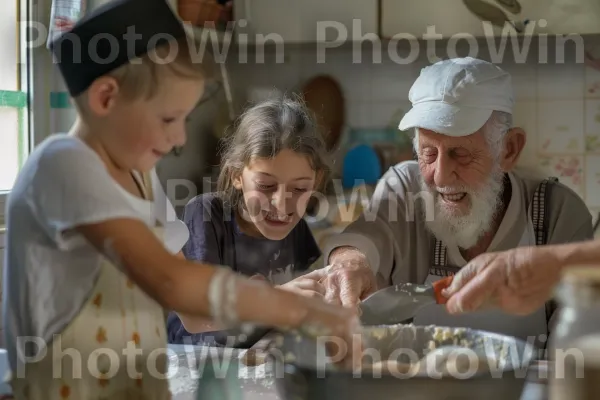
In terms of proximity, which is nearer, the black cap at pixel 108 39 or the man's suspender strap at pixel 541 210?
the black cap at pixel 108 39

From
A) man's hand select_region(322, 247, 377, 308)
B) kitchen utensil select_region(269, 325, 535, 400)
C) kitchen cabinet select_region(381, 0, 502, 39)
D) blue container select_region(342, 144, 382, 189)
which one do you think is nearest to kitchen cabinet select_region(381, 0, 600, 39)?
kitchen cabinet select_region(381, 0, 502, 39)

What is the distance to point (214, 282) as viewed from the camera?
Result: 1.26ft

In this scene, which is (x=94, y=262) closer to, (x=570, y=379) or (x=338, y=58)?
(x=570, y=379)

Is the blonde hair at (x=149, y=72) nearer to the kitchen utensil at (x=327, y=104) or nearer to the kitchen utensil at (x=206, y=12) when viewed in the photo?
the kitchen utensil at (x=206, y=12)

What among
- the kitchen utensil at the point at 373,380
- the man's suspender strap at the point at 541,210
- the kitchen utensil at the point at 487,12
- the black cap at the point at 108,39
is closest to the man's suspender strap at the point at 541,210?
the man's suspender strap at the point at 541,210

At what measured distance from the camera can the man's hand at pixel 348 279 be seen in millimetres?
529

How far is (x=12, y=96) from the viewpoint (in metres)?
0.43

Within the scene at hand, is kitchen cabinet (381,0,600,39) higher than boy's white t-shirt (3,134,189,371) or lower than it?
higher

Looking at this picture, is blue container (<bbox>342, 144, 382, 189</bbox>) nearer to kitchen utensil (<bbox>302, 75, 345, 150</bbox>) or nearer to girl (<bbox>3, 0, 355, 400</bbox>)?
kitchen utensil (<bbox>302, 75, 345, 150</bbox>)

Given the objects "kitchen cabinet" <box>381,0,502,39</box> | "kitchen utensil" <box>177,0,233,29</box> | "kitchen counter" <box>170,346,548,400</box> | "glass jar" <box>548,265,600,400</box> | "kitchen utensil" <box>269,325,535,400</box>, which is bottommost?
"kitchen counter" <box>170,346,548,400</box>

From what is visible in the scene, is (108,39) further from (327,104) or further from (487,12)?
(487,12)

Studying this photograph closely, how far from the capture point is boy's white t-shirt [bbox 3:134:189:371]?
14.7 inches

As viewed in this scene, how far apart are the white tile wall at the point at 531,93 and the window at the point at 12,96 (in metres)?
0.15

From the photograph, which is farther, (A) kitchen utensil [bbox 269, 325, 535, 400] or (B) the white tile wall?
(B) the white tile wall
